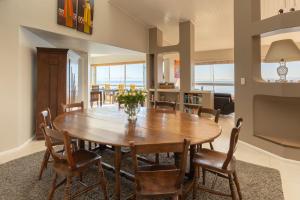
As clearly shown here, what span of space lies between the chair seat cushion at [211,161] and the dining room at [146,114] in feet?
0.04

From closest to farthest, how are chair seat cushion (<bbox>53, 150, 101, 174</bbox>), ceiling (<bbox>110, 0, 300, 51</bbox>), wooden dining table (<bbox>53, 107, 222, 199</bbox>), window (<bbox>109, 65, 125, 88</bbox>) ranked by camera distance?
1. wooden dining table (<bbox>53, 107, 222, 199</bbox>)
2. chair seat cushion (<bbox>53, 150, 101, 174</bbox>)
3. ceiling (<bbox>110, 0, 300, 51</bbox>)
4. window (<bbox>109, 65, 125, 88</bbox>)

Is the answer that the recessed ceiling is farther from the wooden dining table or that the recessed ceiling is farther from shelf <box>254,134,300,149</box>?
the wooden dining table

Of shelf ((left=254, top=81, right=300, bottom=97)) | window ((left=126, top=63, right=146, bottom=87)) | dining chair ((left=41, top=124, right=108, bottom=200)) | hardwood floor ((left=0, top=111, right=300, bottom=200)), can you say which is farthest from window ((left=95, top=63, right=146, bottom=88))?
dining chair ((left=41, top=124, right=108, bottom=200))

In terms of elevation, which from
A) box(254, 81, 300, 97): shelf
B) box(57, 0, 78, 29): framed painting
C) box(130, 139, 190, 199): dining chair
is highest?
box(57, 0, 78, 29): framed painting

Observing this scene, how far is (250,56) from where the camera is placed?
374 centimetres

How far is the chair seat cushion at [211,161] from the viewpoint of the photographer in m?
1.85

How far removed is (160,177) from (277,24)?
3.08 meters

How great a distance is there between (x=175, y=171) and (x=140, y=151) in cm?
37

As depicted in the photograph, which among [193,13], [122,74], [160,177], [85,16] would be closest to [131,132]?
[160,177]

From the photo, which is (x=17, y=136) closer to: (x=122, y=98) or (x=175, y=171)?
(x=122, y=98)

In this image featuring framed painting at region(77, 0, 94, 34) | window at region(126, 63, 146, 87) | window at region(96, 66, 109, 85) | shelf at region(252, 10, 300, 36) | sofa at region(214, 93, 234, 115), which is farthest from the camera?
window at region(96, 66, 109, 85)

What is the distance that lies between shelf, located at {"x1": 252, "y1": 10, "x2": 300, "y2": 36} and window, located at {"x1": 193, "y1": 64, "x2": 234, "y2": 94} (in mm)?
5256

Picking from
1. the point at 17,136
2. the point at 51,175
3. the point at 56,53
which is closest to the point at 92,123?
the point at 51,175

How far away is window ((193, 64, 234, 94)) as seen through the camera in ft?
29.6
